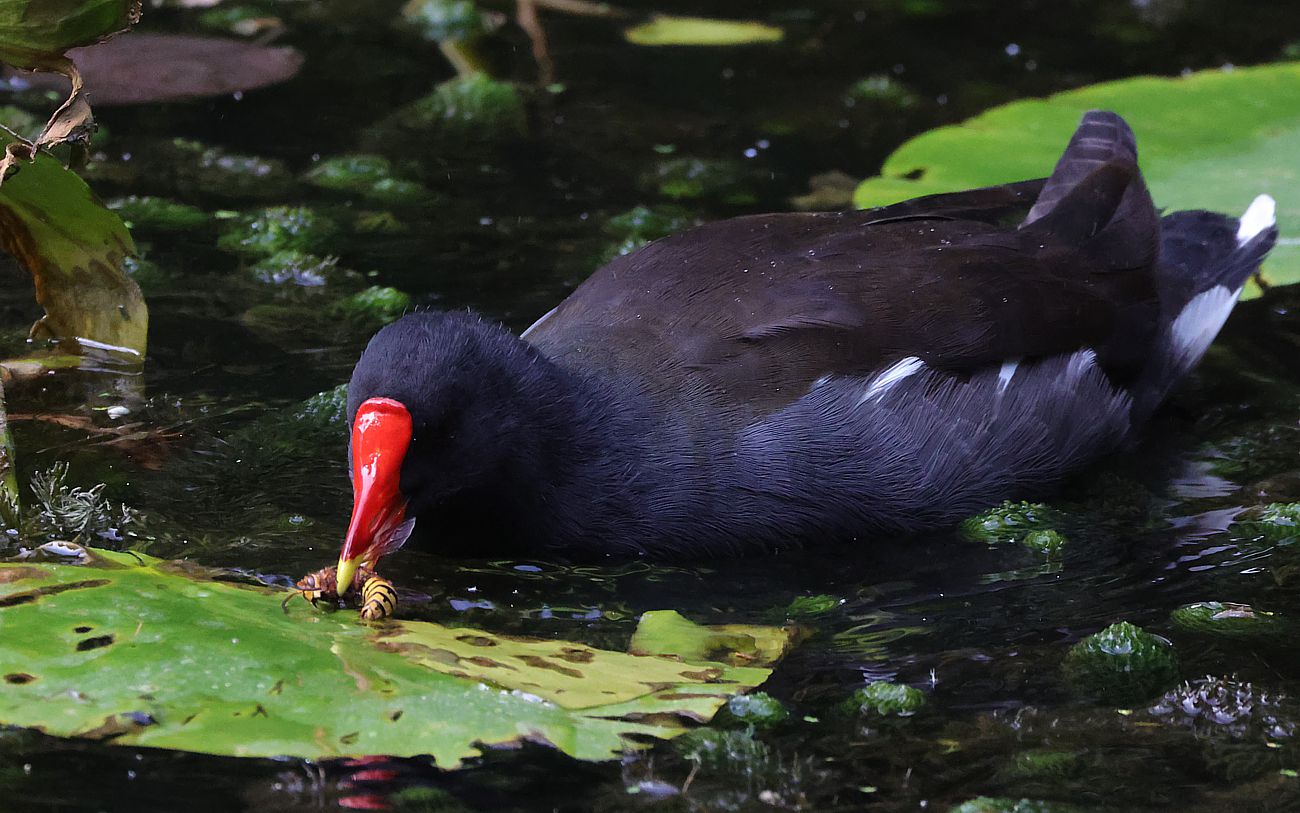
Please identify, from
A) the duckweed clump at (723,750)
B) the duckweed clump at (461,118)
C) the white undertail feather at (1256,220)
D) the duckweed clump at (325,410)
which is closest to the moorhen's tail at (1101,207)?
the white undertail feather at (1256,220)

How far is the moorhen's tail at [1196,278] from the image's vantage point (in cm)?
392

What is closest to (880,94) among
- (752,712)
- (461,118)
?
(461,118)

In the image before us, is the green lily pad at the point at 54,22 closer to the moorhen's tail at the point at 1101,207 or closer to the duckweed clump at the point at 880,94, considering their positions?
the moorhen's tail at the point at 1101,207

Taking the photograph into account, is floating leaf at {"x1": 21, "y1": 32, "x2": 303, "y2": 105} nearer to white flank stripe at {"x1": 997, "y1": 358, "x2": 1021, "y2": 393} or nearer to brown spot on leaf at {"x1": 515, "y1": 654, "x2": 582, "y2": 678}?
white flank stripe at {"x1": 997, "y1": 358, "x2": 1021, "y2": 393}

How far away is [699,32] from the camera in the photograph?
20.9 ft

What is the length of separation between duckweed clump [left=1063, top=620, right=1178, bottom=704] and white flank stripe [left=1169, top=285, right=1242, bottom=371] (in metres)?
1.29

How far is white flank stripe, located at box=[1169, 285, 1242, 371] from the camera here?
3.97 m

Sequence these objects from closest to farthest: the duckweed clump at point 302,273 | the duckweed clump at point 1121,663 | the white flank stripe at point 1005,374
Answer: the duckweed clump at point 1121,663
the white flank stripe at point 1005,374
the duckweed clump at point 302,273

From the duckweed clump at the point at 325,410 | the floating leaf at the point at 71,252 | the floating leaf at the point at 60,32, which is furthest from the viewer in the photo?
the duckweed clump at the point at 325,410

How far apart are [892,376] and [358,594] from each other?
1157 mm

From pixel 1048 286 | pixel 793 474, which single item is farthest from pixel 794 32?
pixel 793 474

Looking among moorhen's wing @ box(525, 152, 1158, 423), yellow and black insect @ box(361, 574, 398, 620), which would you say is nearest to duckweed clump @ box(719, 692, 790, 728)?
yellow and black insect @ box(361, 574, 398, 620)

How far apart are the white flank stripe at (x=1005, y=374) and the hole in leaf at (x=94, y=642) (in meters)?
1.87

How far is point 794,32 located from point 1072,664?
4.11 meters
